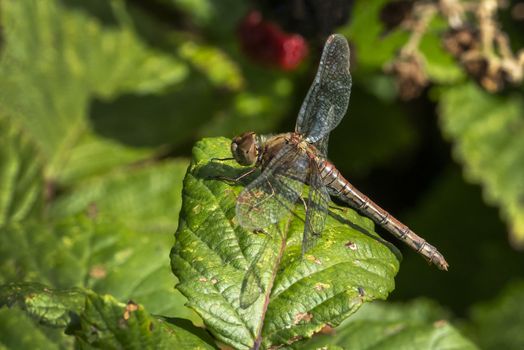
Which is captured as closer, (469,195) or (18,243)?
(18,243)

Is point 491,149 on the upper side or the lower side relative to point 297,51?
lower

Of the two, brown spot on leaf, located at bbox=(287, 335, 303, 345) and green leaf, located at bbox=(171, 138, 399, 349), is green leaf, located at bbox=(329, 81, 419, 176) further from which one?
brown spot on leaf, located at bbox=(287, 335, 303, 345)

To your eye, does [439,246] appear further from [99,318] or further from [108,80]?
[99,318]

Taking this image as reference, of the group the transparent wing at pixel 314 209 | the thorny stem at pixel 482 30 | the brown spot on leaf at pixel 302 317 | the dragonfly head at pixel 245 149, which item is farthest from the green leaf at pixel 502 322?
the brown spot on leaf at pixel 302 317

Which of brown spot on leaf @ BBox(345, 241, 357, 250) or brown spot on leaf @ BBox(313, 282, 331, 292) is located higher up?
brown spot on leaf @ BBox(345, 241, 357, 250)

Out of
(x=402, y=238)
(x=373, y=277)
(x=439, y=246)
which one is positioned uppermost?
(x=439, y=246)

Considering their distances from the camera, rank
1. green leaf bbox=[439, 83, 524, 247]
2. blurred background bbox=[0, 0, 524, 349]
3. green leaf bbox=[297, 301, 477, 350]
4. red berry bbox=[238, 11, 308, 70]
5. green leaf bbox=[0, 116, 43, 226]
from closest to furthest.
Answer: green leaf bbox=[297, 301, 477, 350]
green leaf bbox=[0, 116, 43, 226]
blurred background bbox=[0, 0, 524, 349]
red berry bbox=[238, 11, 308, 70]
green leaf bbox=[439, 83, 524, 247]

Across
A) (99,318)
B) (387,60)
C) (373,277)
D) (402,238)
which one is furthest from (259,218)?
(387,60)

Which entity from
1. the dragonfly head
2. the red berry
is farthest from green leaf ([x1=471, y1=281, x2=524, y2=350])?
the dragonfly head

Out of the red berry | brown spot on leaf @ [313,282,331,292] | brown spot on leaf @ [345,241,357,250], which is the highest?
the red berry
